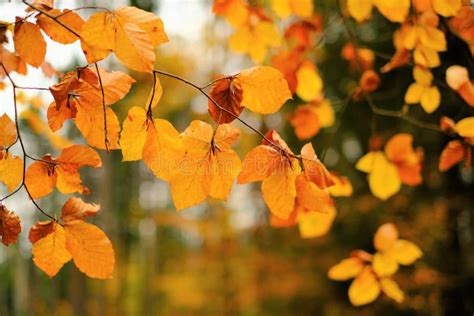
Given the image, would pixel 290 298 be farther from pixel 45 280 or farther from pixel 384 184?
pixel 45 280

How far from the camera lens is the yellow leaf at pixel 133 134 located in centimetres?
54

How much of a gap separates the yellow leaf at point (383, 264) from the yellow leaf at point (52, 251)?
567 mm

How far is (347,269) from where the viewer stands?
3.01 feet

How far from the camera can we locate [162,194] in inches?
384

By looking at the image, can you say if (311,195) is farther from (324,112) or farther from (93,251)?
(324,112)

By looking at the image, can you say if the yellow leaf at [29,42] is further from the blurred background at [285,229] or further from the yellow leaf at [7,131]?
the blurred background at [285,229]

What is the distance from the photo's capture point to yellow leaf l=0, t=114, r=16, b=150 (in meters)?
0.56

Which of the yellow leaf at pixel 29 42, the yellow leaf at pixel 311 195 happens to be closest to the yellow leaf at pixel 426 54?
the yellow leaf at pixel 311 195

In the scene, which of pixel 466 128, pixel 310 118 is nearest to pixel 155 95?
pixel 466 128

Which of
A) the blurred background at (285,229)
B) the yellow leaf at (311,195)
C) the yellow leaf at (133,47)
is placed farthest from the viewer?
the blurred background at (285,229)

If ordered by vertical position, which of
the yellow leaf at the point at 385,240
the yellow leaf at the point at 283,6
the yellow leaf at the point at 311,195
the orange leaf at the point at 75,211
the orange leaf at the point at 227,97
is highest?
the orange leaf at the point at 227,97

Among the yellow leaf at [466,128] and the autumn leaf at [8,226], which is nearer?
the autumn leaf at [8,226]

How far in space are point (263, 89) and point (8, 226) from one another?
33 centimetres

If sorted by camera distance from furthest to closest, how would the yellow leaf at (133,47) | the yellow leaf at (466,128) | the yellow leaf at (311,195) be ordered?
1. the yellow leaf at (466,128)
2. the yellow leaf at (311,195)
3. the yellow leaf at (133,47)
